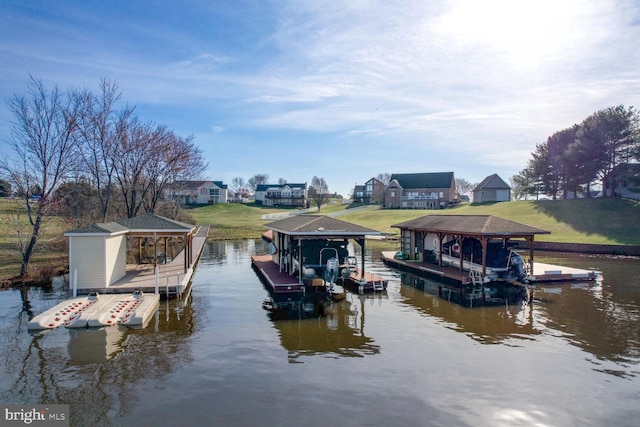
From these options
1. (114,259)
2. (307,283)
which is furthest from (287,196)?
(307,283)

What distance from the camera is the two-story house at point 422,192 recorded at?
265 ft

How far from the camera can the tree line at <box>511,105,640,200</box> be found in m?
51.9

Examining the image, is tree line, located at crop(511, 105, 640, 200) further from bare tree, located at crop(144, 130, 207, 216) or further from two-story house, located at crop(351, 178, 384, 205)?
bare tree, located at crop(144, 130, 207, 216)

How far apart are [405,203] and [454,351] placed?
7270cm

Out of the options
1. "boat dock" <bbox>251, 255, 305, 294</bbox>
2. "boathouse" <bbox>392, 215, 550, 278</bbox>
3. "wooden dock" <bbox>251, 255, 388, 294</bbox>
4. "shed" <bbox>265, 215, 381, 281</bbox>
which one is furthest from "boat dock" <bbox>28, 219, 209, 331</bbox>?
"boathouse" <bbox>392, 215, 550, 278</bbox>

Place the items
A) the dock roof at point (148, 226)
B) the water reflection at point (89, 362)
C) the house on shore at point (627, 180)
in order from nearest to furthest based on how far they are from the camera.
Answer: the water reflection at point (89, 362) → the dock roof at point (148, 226) → the house on shore at point (627, 180)

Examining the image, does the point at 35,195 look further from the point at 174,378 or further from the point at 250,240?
the point at 250,240

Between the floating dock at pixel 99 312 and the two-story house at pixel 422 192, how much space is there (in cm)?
6963

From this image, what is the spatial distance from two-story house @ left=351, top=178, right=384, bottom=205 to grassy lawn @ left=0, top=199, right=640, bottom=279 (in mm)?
16469

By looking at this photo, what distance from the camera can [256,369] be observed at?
1027cm

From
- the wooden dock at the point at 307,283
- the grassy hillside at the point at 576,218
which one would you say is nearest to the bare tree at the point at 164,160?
the wooden dock at the point at 307,283

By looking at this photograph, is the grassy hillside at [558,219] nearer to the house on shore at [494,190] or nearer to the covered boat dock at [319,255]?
the house on shore at [494,190]

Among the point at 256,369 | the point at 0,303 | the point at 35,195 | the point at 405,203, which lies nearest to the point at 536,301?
the point at 256,369

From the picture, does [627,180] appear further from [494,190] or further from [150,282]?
[150,282]
